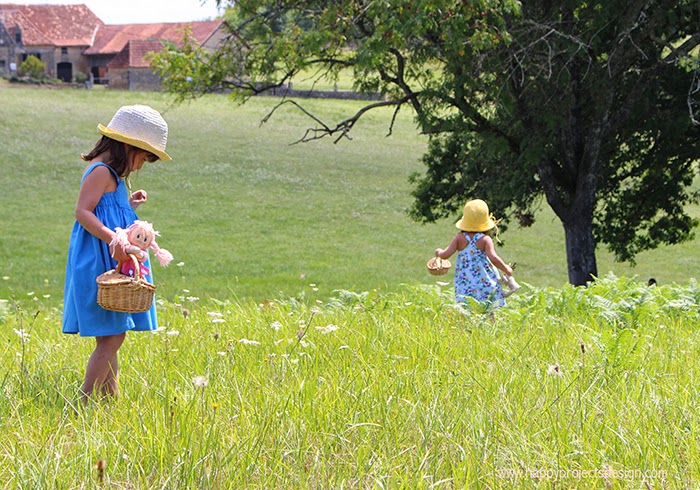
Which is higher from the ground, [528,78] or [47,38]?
[528,78]

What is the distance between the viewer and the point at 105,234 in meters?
4.05

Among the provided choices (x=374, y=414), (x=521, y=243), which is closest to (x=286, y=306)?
(x=374, y=414)

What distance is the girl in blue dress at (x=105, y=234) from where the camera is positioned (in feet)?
13.4

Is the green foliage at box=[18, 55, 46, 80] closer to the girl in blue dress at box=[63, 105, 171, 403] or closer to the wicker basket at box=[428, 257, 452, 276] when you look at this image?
the wicker basket at box=[428, 257, 452, 276]

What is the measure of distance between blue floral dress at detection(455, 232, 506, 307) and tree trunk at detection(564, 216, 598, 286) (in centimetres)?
731

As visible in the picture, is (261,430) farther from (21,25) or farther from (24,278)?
(21,25)

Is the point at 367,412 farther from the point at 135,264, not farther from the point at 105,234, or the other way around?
the point at 105,234

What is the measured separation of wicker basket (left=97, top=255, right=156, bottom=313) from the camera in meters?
3.84

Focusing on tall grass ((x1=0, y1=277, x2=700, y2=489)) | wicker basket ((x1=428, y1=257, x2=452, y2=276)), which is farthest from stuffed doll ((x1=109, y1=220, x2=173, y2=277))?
wicker basket ((x1=428, y1=257, x2=452, y2=276))

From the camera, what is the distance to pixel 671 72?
14.3 metres

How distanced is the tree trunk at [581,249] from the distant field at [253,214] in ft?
10.1

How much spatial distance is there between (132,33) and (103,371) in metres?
79.3

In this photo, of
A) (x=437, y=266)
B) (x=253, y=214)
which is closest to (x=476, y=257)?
(x=437, y=266)

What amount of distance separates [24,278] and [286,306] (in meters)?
16.7
